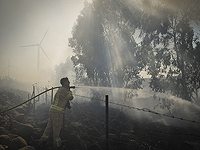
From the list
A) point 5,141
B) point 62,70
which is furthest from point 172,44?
point 62,70

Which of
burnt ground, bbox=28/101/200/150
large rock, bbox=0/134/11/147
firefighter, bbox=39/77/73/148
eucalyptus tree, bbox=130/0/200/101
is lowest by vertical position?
burnt ground, bbox=28/101/200/150

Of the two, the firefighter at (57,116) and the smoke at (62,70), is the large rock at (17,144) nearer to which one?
the firefighter at (57,116)

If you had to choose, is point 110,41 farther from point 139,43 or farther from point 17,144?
point 17,144

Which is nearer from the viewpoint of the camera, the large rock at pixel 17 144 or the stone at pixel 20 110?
the large rock at pixel 17 144

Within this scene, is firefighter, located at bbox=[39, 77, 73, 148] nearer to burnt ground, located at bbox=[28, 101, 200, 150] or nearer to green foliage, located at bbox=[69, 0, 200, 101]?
burnt ground, located at bbox=[28, 101, 200, 150]

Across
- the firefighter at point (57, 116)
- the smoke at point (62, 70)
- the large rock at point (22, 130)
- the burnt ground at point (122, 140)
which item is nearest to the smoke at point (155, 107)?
the burnt ground at point (122, 140)

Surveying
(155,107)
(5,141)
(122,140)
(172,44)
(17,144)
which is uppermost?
(172,44)

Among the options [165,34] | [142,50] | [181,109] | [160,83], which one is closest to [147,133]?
[181,109]

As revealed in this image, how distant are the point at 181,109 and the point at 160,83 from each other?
4.42 meters

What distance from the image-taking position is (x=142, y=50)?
1312 centimetres

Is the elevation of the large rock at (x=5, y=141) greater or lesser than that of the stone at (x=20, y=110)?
greater

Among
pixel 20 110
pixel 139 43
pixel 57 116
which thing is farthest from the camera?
pixel 139 43

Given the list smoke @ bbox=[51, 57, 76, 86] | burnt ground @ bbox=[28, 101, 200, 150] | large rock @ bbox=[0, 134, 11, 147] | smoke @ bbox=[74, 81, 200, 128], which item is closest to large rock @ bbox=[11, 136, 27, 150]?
large rock @ bbox=[0, 134, 11, 147]

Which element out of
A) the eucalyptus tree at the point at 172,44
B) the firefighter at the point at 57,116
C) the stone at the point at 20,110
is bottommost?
the stone at the point at 20,110
